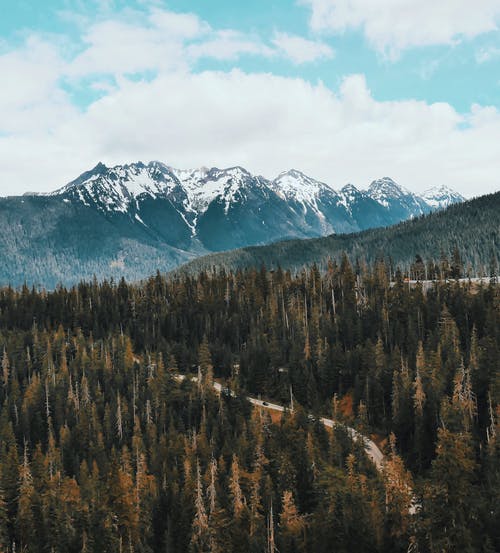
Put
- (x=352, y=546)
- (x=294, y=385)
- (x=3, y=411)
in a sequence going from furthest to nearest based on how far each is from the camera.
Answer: (x=294, y=385) → (x=3, y=411) → (x=352, y=546)

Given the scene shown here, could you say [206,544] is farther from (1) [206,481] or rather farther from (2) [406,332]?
(2) [406,332]

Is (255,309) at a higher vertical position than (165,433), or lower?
higher

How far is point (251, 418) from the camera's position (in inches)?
3861

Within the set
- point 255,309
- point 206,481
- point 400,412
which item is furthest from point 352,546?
point 255,309

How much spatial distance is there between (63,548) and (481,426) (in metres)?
66.5

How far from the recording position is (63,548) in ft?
211

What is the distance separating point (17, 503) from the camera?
7725cm

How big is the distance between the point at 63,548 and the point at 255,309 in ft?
346

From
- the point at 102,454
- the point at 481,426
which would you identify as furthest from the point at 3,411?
the point at 481,426

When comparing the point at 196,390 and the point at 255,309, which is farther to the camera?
the point at 255,309

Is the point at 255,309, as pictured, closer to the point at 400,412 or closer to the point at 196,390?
the point at 196,390

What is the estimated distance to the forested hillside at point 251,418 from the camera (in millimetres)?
59688

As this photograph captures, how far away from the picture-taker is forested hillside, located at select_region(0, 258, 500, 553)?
2350 inches

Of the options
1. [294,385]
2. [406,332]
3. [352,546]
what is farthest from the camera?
[406,332]
